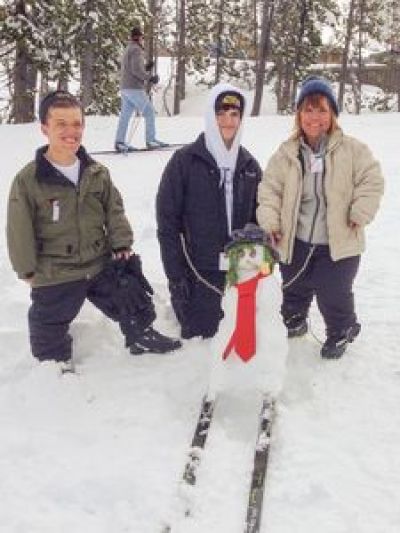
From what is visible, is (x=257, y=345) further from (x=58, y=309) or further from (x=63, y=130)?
(x=63, y=130)

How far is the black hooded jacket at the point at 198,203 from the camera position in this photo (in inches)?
183

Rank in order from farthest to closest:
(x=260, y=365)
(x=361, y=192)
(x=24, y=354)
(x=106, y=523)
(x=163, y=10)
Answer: (x=163, y=10), (x=24, y=354), (x=361, y=192), (x=260, y=365), (x=106, y=523)

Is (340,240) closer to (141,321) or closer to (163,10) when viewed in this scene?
(141,321)

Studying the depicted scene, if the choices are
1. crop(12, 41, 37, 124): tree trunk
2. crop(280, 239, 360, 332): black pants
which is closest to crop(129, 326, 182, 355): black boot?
crop(280, 239, 360, 332): black pants

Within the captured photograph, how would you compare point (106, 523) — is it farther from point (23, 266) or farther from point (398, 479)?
point (23, 266)

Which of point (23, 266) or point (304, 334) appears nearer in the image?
point (23, 266)

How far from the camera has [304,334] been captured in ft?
16.3

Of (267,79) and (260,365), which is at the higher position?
(267,79)

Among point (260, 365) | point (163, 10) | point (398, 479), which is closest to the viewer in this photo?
point (398, 479)

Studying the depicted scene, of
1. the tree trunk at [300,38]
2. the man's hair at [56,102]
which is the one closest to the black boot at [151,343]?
the man's hair at [56,102]

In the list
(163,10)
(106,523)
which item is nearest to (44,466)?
(106,523)

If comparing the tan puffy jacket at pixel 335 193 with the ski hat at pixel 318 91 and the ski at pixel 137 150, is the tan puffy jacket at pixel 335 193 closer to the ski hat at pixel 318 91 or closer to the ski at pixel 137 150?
the ski hat at pixel 318 91

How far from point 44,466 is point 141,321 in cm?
144

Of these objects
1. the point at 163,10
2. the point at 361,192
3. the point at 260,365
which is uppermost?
the point at 163,10
